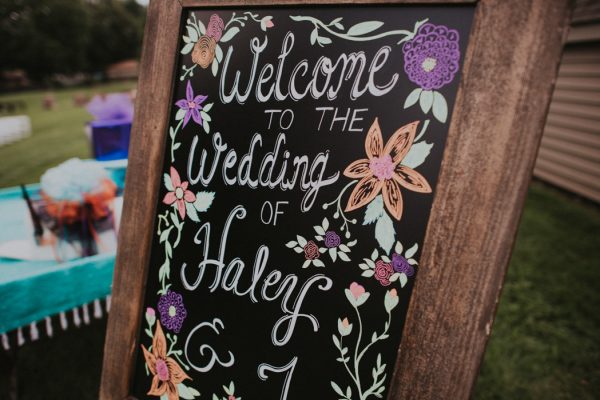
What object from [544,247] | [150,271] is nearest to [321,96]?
[150,271]

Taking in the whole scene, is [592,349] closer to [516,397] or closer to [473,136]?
[516,397]

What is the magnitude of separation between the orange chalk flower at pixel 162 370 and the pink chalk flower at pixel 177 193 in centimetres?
31

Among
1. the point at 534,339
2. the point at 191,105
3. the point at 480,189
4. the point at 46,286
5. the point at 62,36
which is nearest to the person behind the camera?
the point at 480,189

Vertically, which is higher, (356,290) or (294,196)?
(294,196)

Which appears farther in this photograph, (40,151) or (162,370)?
(40,151)

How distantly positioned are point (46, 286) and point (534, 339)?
111 inches

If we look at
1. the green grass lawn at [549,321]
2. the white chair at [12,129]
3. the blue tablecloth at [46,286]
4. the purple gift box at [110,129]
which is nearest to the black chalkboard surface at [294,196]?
the blue tablecloth at [46,286]

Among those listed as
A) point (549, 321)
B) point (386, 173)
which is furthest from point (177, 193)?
point (549, 321)

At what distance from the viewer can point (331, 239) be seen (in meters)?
0.68

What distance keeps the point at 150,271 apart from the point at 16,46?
3479 cm

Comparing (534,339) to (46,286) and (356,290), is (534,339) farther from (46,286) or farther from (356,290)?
(46,286)

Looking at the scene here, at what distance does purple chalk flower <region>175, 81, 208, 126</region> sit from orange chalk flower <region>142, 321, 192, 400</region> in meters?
0.53

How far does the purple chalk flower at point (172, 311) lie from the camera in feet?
2.76

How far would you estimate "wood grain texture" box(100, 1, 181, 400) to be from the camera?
0.81 metres
